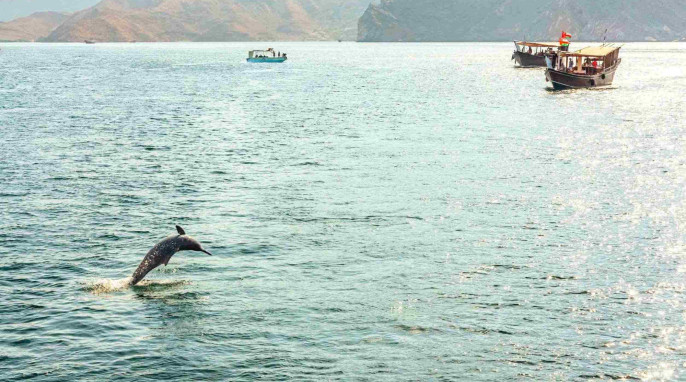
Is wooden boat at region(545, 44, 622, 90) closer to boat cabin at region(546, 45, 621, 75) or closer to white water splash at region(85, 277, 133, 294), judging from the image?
boat cabin at region(546, 45, 621, 75)

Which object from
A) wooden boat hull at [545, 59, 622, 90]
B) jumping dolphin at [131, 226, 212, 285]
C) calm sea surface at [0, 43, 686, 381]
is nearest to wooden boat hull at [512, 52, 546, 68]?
wooden boat hull at [545, 59, 622, 90]

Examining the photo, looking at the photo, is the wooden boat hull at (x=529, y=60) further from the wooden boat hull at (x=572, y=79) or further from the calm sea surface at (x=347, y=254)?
the calm sea surface at (x=347, y=254)

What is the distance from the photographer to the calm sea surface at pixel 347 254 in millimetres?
21375

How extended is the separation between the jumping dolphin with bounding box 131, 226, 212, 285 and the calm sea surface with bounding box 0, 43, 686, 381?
59cm

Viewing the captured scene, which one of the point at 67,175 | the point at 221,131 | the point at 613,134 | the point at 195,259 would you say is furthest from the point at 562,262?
the point at 221,131

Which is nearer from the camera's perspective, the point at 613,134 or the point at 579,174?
the point at 579,174

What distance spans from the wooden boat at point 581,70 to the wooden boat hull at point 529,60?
70447 millimetres

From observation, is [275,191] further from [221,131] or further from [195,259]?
[221,131]

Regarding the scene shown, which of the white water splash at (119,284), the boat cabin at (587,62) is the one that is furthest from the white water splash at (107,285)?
the boat cabin at (587,62)

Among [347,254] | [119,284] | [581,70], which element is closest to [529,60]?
[581,70]

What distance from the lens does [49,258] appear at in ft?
99.7

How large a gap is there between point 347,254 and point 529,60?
561 feet

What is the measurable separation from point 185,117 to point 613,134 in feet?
146

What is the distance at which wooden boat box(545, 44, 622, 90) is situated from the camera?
111 meters
